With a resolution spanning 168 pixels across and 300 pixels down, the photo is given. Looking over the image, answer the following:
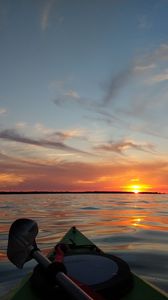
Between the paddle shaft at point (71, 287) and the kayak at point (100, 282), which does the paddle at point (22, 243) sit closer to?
the kayak at point (100, 282)

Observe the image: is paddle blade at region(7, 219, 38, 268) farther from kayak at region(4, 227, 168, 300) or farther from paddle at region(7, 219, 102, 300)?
kayak at region(4, 227, 168, 300)

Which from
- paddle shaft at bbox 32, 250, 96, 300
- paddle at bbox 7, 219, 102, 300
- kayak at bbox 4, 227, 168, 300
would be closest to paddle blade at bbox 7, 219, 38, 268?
paddle at bbox 7, 219, 102, 300

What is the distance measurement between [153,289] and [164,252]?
16.8ft

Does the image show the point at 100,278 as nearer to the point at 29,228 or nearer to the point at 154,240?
the point at 29,228

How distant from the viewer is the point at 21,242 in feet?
11.7

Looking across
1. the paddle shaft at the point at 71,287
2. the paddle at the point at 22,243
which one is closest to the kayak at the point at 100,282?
the paddle at the point at 22,243

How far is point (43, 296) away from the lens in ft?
10.9

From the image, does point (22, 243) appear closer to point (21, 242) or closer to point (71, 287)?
point (21, 242)

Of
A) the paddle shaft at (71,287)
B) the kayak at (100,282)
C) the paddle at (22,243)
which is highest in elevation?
the paddle at (22,243)

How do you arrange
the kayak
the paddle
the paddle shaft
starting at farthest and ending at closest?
the paddle
the kayak
the paddle shaft

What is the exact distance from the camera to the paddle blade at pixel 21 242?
3.51m

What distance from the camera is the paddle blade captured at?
11.5 ft

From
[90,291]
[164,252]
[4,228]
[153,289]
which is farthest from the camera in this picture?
[4,228]

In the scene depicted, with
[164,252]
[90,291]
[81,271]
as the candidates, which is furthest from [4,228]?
[90,291]
